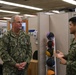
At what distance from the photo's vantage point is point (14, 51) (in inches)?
113

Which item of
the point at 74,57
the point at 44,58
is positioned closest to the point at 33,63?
the point at 44,58

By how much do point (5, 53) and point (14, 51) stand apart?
6.0 inches

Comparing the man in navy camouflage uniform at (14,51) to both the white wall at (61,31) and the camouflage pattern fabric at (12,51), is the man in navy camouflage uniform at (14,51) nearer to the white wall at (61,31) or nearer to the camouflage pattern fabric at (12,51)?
the camouflage pattern fabric at (12,51)

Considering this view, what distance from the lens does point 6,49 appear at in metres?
2.84

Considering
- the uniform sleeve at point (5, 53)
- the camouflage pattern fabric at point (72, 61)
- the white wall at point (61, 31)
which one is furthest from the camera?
the white wall at point (61, 31)

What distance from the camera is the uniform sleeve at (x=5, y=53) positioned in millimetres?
2795

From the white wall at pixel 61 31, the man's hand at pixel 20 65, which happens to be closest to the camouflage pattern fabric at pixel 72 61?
the man's hand at pixel 20 65

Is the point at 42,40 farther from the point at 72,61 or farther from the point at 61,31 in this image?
the point at 72,61

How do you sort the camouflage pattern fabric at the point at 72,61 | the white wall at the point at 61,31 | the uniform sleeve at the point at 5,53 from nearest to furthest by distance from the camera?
the camouflage pattern fabric at the point at 72,61 → the uniform sleeve at the point at 5,53 → the white wall at the point at 61,31

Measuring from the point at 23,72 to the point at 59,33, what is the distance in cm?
145

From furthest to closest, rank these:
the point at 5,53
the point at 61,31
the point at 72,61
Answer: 1. the point at 61,31
2. the point at 5,53
3. the point at 72,61

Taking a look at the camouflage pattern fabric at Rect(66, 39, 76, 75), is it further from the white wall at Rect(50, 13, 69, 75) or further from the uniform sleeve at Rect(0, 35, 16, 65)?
the white wall at Rect(50, 13, 69, 75)

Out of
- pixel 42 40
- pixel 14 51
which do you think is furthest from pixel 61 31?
pixel 14 51

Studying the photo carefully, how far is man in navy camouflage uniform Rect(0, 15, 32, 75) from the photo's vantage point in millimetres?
2814
